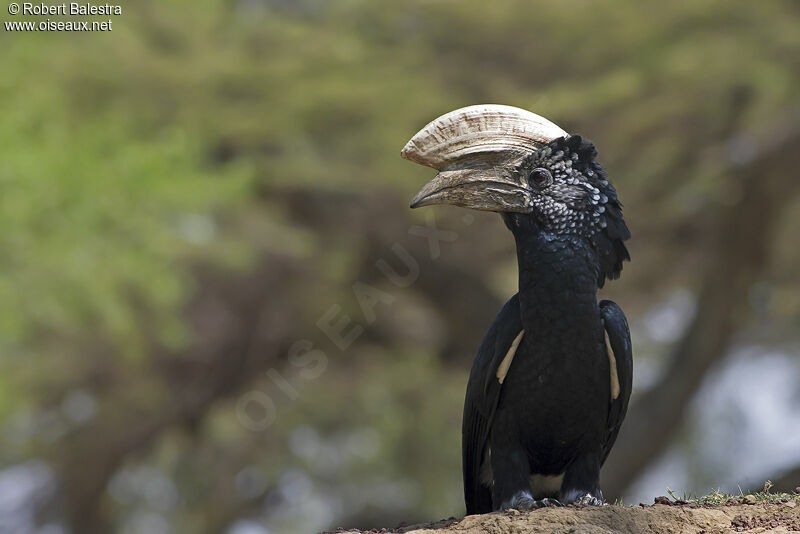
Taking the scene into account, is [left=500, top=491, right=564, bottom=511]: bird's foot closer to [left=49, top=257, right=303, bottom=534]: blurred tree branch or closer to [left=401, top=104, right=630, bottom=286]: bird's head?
[left=401, top=104, right=630, bottom=286]: bird's head

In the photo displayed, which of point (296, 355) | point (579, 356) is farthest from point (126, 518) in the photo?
point (579, 356)

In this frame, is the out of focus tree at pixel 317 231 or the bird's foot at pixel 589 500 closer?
the bird's foot at pixel 589 500

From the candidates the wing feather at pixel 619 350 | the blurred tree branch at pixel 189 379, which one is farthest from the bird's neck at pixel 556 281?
the blurred tree branch at pixel 189 379

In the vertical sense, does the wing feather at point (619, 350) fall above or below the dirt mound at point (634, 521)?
above

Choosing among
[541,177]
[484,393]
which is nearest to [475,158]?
[541,177]

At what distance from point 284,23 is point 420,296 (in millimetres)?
3906

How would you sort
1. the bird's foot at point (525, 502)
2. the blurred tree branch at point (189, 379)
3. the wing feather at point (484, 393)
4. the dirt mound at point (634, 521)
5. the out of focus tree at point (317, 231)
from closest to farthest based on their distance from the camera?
the dirt mound at point (634, 521) < the bird's foot at point (525, 502) < the wing feather at point (484, 393) < the out of focus tree at point (317, 231) < the blurred tree branch at point (189, 379)

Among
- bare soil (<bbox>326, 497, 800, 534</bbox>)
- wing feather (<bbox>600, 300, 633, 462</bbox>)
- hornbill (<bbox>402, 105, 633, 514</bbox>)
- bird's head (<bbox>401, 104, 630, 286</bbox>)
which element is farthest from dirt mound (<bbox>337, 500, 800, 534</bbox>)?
bird's head (<bbox>401, 104, 630, 286</bbox>)

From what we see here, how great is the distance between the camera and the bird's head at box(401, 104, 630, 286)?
432 cm

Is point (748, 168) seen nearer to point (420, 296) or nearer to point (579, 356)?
point (420, 296)

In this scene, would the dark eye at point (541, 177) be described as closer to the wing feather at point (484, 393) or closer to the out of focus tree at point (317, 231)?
the wing feather at point (484, 393)

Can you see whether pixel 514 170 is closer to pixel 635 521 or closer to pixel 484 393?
pixel 484 393

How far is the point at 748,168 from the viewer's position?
11.8 m

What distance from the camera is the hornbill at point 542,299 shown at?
14.0ft
